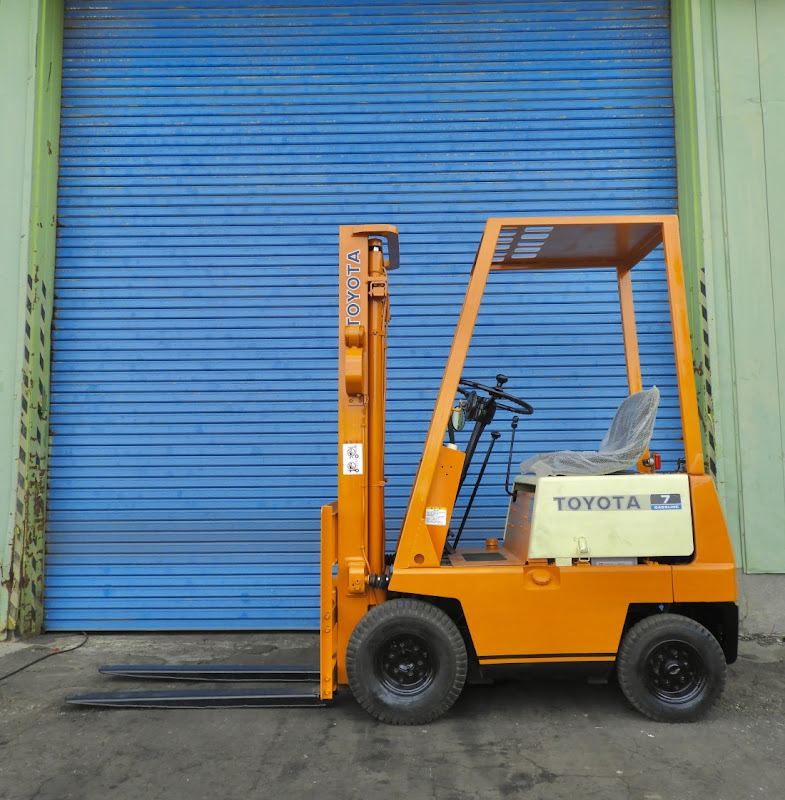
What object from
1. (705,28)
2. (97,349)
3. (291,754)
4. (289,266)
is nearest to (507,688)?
(291,754)

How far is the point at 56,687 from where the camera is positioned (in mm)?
4426

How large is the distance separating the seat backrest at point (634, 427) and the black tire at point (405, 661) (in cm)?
144

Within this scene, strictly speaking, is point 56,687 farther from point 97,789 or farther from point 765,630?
point 765,630

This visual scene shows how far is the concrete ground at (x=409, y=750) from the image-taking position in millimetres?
2982

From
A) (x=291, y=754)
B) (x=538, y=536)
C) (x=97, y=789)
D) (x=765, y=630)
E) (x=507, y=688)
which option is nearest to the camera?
(x=97, y=789)

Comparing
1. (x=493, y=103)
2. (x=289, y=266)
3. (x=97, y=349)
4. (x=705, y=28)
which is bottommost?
(x=97, y=349)

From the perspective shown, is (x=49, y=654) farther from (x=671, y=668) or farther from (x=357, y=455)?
(x=671, y=668)

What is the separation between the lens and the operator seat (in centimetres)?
376

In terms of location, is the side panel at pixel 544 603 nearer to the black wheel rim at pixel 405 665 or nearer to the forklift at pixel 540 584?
the forklift at pixel 540 584

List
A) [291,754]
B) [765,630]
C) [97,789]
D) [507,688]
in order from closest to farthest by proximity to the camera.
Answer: [97,789]
[291,754]
[507,688]
[765,630]

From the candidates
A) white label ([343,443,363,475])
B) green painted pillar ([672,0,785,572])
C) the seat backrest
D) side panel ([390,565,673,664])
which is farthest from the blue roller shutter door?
side panel ([390,565,673,664])

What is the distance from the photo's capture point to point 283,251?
615cm

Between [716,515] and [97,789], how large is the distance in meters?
3.48

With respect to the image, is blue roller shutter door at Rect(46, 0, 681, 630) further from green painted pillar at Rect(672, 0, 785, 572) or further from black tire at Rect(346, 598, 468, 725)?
black tire at Rect(346, 598, 468, 725)
